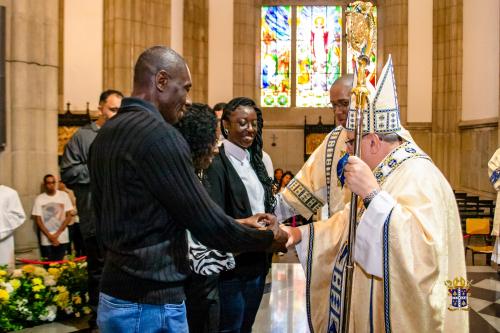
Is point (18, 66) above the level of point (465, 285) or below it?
above

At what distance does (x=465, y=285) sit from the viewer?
2541mm

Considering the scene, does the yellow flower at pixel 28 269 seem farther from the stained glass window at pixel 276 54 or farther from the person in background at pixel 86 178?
the stained glass window at pixel 276 54

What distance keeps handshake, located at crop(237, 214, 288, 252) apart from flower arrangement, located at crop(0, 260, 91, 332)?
100.0 inches

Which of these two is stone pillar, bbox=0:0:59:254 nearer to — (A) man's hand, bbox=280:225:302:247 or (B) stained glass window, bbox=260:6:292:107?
(A) man's hand, bbox=280:225:302:247

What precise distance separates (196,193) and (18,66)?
4000mm

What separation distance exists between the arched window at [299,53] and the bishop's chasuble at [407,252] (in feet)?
44.3

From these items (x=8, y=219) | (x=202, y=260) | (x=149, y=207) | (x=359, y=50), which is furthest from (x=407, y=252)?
(x=8, y=219)

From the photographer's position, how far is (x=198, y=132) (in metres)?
2.80

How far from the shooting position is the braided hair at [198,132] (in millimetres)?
2795

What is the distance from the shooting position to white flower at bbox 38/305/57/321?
4.61 meters

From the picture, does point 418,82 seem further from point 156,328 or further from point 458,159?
point 156,328

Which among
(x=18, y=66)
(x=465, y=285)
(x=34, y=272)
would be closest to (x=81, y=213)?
(x=34, y=272)

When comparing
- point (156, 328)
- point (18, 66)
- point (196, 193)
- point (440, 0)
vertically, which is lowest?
point (156, 328)

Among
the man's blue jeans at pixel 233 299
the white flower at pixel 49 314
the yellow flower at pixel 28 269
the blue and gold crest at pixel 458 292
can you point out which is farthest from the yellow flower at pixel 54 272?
the blue and gold crest at pixel 458 292
